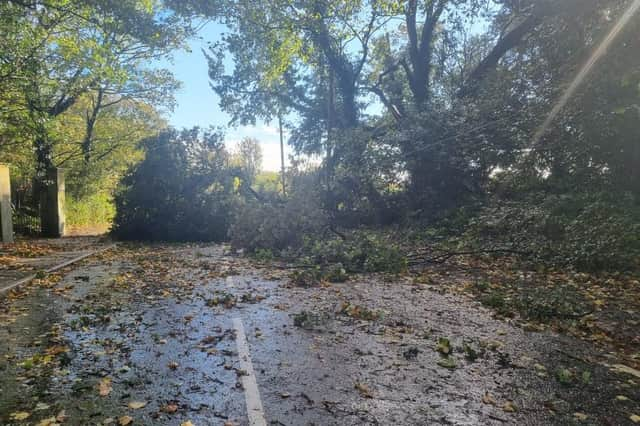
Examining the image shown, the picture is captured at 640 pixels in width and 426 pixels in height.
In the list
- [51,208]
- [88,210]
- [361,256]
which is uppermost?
[51,208]

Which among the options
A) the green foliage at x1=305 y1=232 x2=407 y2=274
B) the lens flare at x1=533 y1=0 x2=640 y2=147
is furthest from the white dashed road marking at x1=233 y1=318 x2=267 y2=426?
the lens flare at x1=533 y1=0 x2=640 y2=147

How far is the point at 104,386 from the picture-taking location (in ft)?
12.3

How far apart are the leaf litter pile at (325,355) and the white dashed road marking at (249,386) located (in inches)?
2.3

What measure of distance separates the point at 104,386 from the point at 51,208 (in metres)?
20.7

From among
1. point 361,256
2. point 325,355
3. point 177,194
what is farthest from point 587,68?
point 177,194

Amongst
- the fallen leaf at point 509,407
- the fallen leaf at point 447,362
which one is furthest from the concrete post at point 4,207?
the fallen leaf at point 509,407

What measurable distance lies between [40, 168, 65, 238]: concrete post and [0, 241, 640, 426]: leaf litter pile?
14.8 meters

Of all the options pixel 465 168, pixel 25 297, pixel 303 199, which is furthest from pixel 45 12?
pixel 465 168

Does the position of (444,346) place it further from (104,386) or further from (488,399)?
(104,386)

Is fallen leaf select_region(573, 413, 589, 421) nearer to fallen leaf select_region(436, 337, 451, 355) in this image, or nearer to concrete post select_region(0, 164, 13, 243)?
fallen leaf select_region(436, 337, 451, 355)

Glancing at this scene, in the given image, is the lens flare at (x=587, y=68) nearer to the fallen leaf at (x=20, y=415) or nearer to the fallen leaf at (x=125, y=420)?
the fallen leaf at (x=125, y=420)

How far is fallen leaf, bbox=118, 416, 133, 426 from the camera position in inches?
123

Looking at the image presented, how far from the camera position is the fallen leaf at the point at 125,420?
3.13 m

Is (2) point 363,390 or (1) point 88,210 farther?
(1) point 88,210
